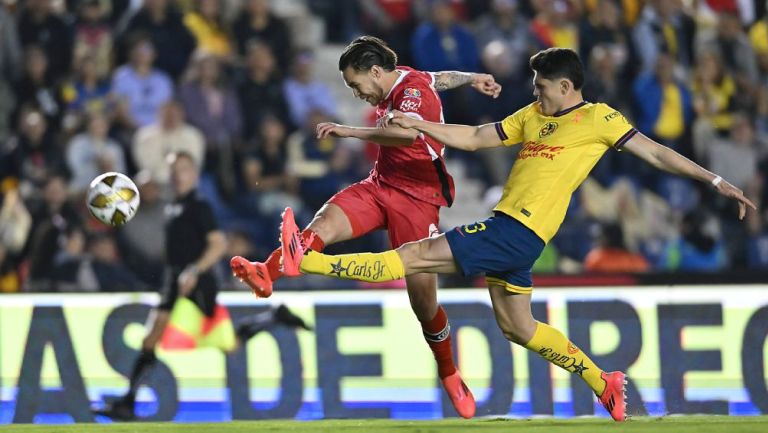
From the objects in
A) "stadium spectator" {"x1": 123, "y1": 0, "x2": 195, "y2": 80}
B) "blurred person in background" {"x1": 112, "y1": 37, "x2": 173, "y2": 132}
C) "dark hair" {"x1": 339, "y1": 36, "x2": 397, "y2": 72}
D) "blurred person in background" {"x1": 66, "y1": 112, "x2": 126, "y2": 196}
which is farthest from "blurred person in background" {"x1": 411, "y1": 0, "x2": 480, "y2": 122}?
"dark hair" {"x1": 339, "y1": 36, "x2": 397, "y2": 72}

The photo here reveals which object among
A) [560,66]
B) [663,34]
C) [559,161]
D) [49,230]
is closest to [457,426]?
[559,161]

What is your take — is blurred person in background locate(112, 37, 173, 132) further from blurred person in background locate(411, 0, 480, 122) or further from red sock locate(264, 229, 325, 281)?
red sock locate(264, 229, 325, 281)

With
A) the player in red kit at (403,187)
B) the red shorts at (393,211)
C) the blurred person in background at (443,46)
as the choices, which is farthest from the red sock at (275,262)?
the blurred person in background at (443,46)

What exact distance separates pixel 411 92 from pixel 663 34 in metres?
7.36

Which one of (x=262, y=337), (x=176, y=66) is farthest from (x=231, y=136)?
(x=262, y=337)

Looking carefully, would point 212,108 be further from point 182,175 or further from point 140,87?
point 182,175

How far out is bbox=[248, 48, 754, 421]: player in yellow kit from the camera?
26.0 ft

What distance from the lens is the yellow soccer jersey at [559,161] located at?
318 inches

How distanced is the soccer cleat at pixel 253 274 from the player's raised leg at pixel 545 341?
1.34 metres

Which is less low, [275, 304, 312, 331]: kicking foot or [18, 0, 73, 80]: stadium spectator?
[18, 0, 73, 80]: stadium spectator

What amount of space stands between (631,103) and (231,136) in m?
4.12

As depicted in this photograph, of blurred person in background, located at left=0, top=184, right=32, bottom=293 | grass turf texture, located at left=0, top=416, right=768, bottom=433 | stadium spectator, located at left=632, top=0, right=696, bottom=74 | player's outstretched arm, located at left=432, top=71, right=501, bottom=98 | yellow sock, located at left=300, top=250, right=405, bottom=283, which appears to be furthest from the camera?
stadium spectator, located at left=632, top=0, right=696, bottom=74

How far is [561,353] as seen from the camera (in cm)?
850

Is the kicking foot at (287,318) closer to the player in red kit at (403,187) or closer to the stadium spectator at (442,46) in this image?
the player in red kit at (403,187)
